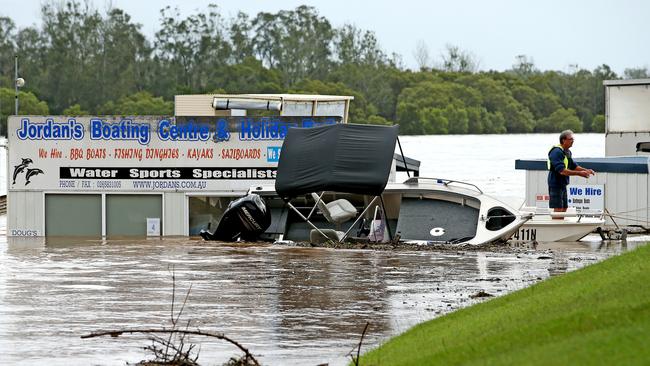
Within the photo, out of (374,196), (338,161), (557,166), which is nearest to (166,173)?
(338,161)

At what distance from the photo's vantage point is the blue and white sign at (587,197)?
93.7ft

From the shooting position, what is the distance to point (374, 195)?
2584cm

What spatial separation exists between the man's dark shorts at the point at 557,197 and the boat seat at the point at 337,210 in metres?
3.87

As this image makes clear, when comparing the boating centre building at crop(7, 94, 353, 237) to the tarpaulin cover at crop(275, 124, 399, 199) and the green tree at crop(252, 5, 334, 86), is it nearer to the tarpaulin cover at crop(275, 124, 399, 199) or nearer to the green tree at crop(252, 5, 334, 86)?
the tarpaulin cover at crop(275, 124, 399, 199)

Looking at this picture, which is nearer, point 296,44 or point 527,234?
point 527,234

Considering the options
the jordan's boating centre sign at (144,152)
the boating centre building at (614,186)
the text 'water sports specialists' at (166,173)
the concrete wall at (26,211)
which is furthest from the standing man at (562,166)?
the concrete wall at (26,211)

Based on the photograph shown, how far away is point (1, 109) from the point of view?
106375 millimetres

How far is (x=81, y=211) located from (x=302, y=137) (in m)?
7.76

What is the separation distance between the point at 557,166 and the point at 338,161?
14.2 ft

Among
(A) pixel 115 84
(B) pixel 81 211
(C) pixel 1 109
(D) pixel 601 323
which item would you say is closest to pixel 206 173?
(B) pixel 81 211

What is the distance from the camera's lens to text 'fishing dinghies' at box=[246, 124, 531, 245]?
2577 centimetres

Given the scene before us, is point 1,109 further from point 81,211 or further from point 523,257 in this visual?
point 523,257

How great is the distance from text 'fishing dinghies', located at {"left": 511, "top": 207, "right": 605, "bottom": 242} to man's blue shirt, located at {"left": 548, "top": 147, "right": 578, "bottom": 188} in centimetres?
100

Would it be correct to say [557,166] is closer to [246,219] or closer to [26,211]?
[246,219]
